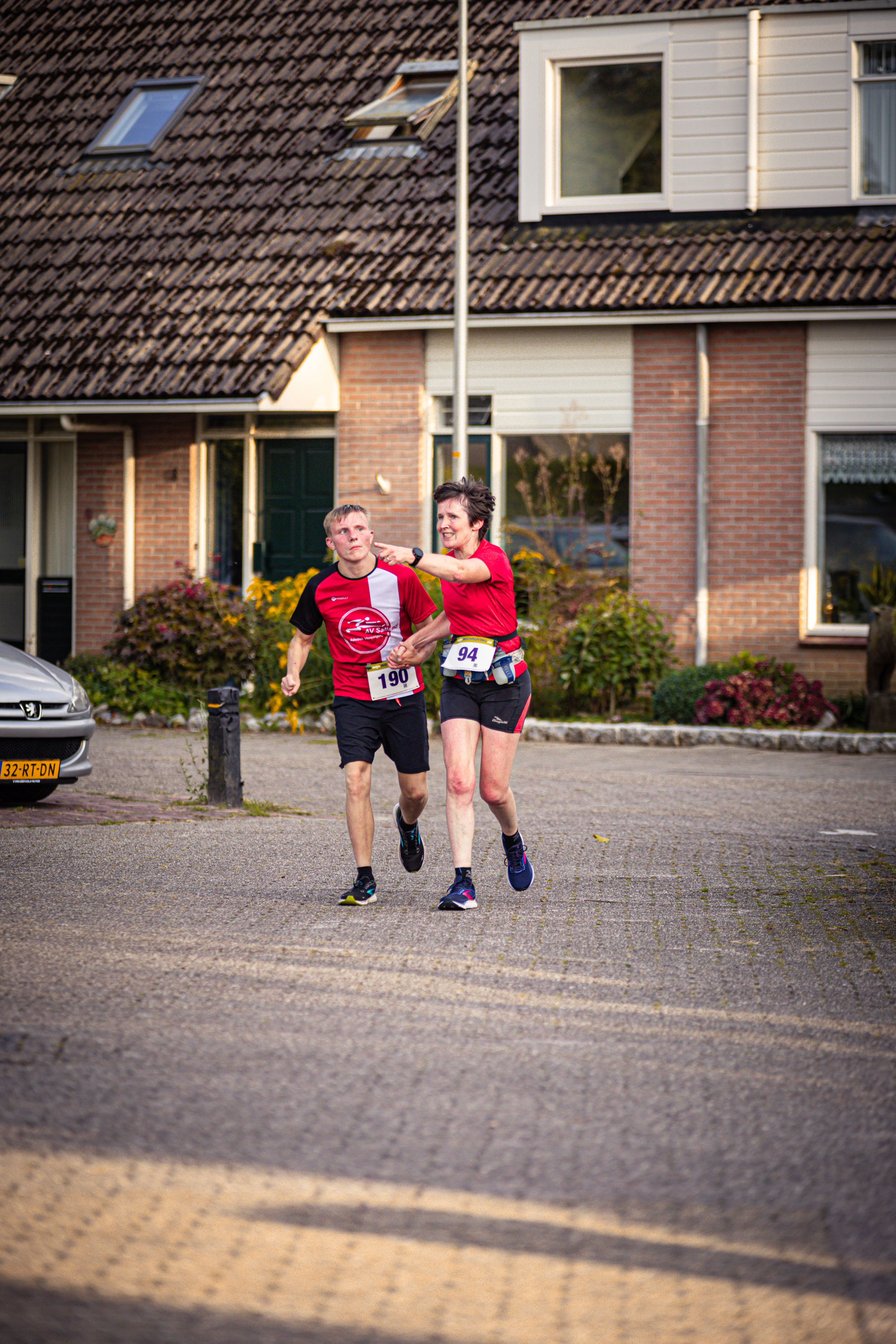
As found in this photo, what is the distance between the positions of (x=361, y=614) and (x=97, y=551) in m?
11.6

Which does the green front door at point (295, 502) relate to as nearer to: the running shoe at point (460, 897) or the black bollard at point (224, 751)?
the black bollard at point (224, 751)

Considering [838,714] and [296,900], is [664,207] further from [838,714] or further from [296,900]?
[296,900]

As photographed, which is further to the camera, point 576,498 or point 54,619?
point 54,619

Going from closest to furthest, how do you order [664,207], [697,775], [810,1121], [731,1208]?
1. [731,1208]
2. [810,1121]
3. [697,775]
4. [664,207]

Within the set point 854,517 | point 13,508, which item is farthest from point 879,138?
point 13,508

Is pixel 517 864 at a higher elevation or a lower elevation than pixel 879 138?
lower

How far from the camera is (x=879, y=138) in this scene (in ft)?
54.2

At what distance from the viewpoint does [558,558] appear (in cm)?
1628

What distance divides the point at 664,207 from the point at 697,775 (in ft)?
23.7

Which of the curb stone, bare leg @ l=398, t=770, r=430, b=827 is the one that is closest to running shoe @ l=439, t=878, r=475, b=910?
bare leg @ l=398, t=770, r=430, b=827

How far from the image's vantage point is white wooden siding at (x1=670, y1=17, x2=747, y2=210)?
1667 centimetres

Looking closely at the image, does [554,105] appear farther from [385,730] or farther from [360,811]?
[360,811]

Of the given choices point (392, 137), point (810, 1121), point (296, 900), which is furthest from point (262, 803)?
point (392, 137)

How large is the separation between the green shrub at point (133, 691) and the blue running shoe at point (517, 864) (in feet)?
27.7
